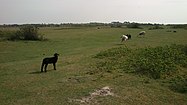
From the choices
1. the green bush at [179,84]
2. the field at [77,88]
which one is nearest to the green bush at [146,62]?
the green bush at [179,84]

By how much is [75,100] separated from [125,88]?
3.67 meters

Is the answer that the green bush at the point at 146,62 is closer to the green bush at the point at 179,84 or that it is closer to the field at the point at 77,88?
the green bush at the point at 179,84

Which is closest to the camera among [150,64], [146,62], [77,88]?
[77,88]

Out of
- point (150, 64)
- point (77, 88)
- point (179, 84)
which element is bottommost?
point (179, 84)

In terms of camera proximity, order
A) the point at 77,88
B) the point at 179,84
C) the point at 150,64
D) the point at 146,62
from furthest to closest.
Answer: the point at 146,62 → the point at 150,64 → the point at 179,84 → the point at 77,88

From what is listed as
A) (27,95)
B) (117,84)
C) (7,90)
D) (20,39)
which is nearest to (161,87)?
(117,84)

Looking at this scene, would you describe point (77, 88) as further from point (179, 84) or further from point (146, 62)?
point (146, 62)

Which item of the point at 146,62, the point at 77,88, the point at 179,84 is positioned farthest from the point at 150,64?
the point at 77,88

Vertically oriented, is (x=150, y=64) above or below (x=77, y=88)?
above

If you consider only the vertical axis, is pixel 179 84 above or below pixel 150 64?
below

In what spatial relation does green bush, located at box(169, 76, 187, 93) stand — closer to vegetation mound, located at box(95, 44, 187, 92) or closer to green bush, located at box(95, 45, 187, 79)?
vegetation mound, located at box(95, 44, 187, 92)

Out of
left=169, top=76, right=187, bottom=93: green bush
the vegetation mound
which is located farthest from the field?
the vegetation mound

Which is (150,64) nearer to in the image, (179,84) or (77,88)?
(179,84)

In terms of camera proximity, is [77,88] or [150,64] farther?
[150,64]
